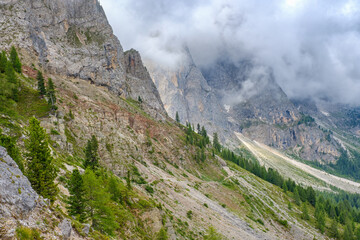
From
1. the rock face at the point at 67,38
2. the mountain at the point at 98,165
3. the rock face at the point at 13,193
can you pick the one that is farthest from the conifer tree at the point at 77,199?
the rock face at the point at 67,38

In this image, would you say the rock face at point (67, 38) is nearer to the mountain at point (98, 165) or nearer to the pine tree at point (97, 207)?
the mountain at point (98, 165)

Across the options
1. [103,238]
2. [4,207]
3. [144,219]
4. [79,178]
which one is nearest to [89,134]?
[144,219]

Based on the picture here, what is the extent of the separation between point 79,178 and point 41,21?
432 ft

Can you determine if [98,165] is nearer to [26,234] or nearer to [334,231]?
[26,234]

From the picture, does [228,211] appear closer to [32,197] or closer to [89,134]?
[89,134]

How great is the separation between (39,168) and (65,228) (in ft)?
27.7

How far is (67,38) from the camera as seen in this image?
136m

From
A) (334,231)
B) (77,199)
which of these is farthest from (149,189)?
(334,231)

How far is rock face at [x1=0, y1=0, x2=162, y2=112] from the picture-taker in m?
100

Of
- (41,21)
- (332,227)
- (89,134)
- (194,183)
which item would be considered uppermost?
(41,21)

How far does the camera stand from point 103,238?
2403cm

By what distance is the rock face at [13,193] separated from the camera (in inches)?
614

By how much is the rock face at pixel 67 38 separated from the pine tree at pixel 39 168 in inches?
3410

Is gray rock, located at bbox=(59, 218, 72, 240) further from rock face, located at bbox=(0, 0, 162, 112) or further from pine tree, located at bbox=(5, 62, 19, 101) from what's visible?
rock face, located at bbox=(0, 0, 162, 112)
